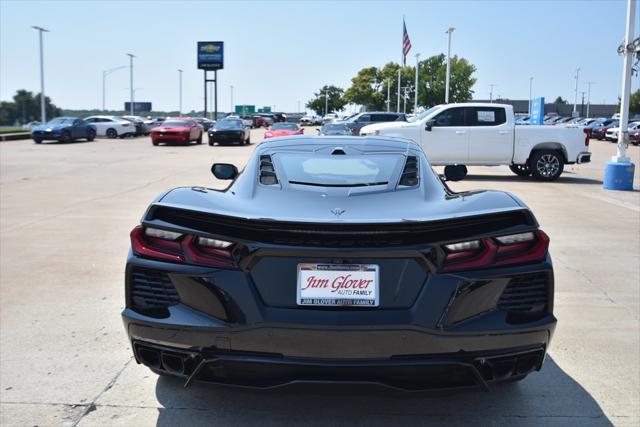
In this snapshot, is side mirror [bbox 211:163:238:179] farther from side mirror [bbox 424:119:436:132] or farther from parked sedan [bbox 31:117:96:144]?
parked sedan [bbox 31:117:96:144]

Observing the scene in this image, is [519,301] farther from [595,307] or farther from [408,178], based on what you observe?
[595,307]

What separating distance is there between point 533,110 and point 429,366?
35.5 meters

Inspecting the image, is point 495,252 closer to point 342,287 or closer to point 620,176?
point 342,287

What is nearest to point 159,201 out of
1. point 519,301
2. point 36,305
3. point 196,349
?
point 196,349

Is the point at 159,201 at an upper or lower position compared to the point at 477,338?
upper

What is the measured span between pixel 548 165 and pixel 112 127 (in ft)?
109

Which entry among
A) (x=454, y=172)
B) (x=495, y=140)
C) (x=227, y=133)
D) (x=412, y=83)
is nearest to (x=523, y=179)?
(x=495, y=140)

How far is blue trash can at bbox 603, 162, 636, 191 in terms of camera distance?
15.6 meters

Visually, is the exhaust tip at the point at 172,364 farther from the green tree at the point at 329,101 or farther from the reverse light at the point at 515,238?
the green tree at the point at 329,101

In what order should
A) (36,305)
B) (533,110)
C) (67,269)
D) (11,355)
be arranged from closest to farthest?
(11,355)
(36,305)
(67,269)
(533,110)

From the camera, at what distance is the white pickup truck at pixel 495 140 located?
17781 millimetres

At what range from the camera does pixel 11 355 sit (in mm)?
4484

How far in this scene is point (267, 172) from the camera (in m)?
4.05

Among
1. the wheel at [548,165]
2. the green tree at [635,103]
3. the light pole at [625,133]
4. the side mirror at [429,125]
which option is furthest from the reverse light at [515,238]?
the green tree at [635,103]
